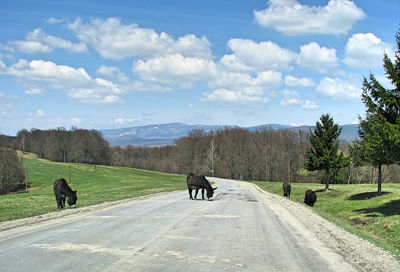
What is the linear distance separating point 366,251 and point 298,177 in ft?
277

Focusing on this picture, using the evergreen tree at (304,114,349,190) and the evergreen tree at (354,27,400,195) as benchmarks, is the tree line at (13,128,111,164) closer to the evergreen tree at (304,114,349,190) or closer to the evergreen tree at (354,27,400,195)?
the evergreen tree at (304,114,349,190)

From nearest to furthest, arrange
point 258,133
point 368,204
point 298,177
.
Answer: point 368,204 → point 298,177 → point 258,133

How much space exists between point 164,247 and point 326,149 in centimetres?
3323

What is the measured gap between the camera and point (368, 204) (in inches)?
1032

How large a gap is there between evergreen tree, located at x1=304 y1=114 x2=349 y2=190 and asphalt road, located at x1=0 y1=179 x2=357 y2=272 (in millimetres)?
26766

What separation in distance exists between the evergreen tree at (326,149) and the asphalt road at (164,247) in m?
26.8

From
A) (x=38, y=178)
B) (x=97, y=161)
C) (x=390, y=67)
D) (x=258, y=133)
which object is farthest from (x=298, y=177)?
(x=97, y=161)

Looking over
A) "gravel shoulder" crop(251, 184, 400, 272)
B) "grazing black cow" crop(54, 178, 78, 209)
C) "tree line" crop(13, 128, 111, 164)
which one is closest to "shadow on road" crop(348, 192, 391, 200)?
"gravel shoulder" crop(251, 184, 400, 272)

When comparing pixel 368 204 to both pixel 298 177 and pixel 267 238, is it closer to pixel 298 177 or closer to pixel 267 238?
pixel 267 238

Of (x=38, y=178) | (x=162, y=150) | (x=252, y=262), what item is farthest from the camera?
(x=162, y=150)

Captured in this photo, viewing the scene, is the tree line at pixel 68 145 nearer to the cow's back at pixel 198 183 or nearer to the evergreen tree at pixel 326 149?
the evergreen tree at pixel 326 149

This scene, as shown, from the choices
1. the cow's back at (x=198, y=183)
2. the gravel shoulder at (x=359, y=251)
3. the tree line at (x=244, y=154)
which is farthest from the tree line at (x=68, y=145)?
the gravel shoulder at (x=359, y=251)

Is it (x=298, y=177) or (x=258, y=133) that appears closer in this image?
(x=298, y=177)

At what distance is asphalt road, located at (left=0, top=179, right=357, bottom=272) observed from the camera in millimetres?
7117
